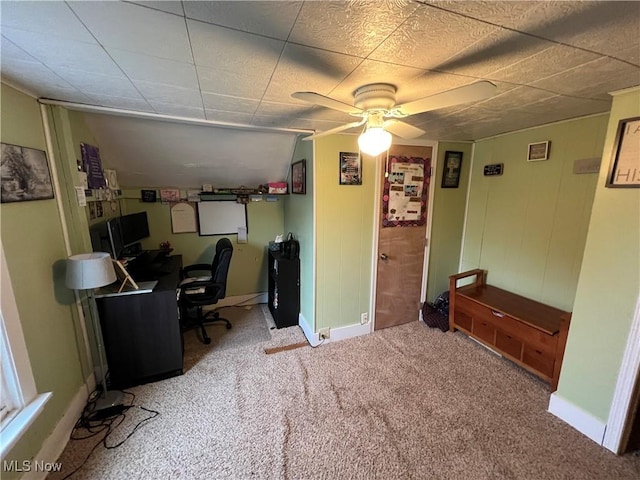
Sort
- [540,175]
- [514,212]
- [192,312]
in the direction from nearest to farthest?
[540,175]
[514,212]
[192,312]

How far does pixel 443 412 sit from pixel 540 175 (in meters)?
2.22

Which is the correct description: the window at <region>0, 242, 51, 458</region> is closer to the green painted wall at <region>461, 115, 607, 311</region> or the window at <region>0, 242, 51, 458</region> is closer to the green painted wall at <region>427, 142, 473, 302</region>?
the green painted wall at <region>427, 142, 473, 302</region>

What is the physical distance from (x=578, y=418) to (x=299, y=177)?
115 inches

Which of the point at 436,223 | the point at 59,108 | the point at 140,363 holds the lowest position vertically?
the point at 140,363

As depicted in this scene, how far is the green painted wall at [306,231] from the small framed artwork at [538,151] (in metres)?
2.03

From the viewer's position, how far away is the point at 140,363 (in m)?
2.11

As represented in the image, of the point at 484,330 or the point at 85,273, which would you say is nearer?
the point at 85,273

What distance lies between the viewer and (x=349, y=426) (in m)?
1.75

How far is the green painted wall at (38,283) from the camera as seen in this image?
136 centimetres

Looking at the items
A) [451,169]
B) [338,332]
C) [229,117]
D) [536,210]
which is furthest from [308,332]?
[536,210]

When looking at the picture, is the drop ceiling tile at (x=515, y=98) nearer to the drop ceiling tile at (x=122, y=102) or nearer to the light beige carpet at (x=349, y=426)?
the light beige carpet at (x=349, y=426)

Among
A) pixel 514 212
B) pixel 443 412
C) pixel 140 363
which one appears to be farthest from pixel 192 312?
pixel 514 212

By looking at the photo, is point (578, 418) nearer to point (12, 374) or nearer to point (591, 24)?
point (591, 24)

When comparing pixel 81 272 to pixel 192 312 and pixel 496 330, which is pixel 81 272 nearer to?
pixel 192 312
